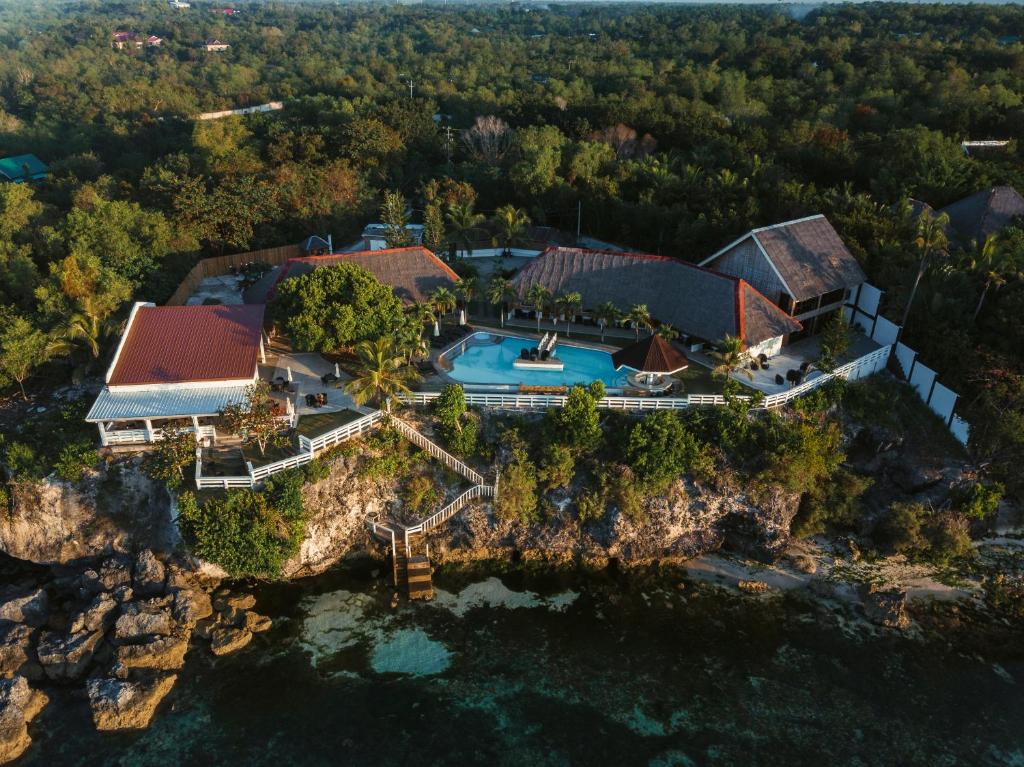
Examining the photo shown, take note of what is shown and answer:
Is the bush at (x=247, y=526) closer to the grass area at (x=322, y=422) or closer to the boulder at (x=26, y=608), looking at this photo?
the grass area at (x=322, y=422)

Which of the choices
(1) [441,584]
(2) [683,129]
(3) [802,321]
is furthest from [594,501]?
(2) [683,129]

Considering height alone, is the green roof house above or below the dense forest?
below

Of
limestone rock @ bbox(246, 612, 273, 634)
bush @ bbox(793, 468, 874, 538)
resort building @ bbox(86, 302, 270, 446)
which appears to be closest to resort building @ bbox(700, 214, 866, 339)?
bush @ bbox(793, 468, 874, 538)

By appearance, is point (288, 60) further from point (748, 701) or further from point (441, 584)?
point (748, 701)

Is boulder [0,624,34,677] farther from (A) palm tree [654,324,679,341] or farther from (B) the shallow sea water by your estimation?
(A) palm tree [654,324,679,341]

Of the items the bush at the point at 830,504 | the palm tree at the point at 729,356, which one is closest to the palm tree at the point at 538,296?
the palm tree at the point at 729,356

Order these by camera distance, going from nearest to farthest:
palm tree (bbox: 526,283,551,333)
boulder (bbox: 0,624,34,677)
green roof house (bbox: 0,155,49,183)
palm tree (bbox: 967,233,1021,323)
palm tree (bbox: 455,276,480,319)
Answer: boulder (bbox: 0,624,34,677) → palm tree (bbox: 967,233,1021,323) → palm tree (bbox: 526,283,551,333) → palm tree (bbox: 455,276,480,319) → green roof house (bbox: 0,155,49,183)
